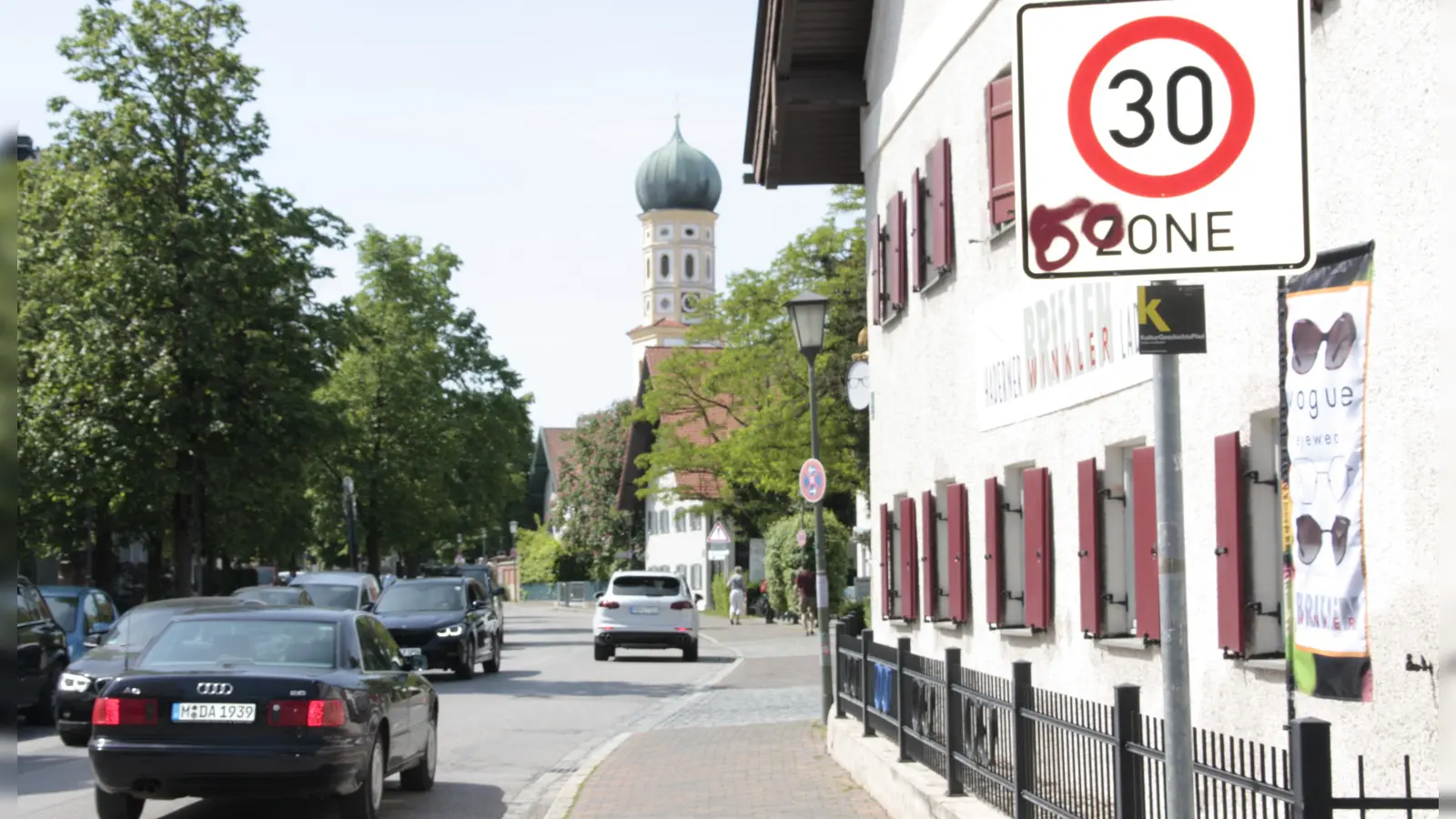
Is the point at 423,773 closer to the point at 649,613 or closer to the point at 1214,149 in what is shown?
the point at 1214,149

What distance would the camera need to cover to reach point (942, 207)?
16.2 meters

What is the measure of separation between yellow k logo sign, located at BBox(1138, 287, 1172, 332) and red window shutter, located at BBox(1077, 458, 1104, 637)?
8355mm

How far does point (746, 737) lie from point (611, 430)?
85.4 meters

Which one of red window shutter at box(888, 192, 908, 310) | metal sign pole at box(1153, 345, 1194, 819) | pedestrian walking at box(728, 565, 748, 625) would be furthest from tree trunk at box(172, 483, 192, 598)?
metal sign pole at box(1153, 345, 1194, 819)

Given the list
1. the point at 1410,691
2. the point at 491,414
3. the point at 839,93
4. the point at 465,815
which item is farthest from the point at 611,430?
the point at 1410,691

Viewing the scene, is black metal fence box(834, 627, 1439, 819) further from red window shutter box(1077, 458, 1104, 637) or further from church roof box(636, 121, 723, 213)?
church roof box(636, 121, 723, 213)

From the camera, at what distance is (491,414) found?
221 ft

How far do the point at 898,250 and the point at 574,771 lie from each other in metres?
6.08

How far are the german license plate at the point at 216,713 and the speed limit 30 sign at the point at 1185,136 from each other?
9.08m

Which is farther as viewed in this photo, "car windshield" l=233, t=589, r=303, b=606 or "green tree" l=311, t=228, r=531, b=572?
"green tree" l=311, t=228, r=531, b=572

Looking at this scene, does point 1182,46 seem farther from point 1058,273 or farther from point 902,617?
point 902,617

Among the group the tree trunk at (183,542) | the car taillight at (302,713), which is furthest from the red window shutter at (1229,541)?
the tree trunk at (183,542)

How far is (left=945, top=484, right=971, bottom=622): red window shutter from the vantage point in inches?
634

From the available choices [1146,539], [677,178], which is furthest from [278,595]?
[677,178]
